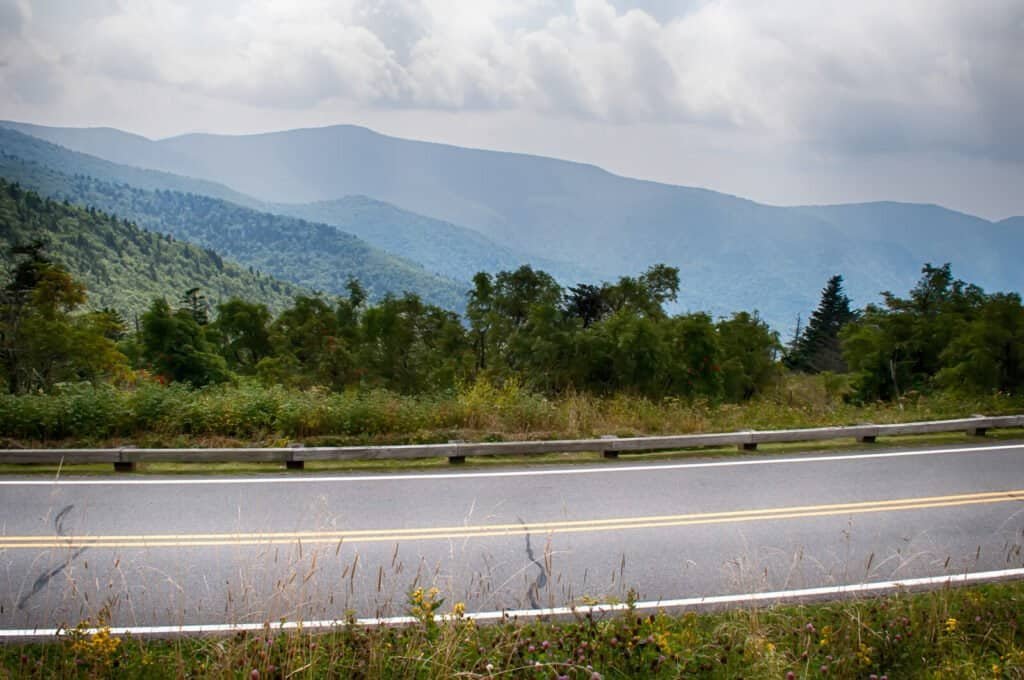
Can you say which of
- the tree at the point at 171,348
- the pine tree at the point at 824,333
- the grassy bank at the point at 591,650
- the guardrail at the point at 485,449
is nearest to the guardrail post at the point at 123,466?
the guardrail at the point at 485,449

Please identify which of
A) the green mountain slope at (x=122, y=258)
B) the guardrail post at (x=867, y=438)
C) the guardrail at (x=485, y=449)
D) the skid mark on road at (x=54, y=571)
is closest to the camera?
the skid mark on road at (x=54, y=571)

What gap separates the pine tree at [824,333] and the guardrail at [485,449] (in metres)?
70.2

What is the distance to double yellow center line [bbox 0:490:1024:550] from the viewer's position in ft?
22.2

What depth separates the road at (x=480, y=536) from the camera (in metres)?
5.68

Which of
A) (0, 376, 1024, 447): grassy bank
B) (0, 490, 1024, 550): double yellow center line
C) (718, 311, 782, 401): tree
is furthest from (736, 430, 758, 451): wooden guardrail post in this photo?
(718, 311, 782, 401): tree

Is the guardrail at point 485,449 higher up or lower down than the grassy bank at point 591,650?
higher up

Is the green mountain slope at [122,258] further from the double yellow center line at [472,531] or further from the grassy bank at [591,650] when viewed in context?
the grassy bank at [591,650]

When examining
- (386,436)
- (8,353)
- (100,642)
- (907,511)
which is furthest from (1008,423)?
(8,353)

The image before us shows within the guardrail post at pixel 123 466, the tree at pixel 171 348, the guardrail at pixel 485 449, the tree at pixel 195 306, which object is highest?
the tree at pixel 195 306

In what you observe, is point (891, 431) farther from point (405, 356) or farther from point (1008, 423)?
point (405, 356)

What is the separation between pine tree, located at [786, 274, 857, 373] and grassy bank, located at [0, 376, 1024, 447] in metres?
71.2

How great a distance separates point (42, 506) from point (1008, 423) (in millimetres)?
13739

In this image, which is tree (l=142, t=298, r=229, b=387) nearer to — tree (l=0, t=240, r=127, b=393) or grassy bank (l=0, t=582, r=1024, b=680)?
tree (l=0, t=240, r=127, b=393)

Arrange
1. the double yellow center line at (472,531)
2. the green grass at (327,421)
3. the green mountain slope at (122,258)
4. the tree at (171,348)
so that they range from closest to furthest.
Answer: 1. the double yellow center line at (472,531)
2. the green grass at (327,421)
3. the tree at (171,348)
4. the green mountain slope at (122,258)
